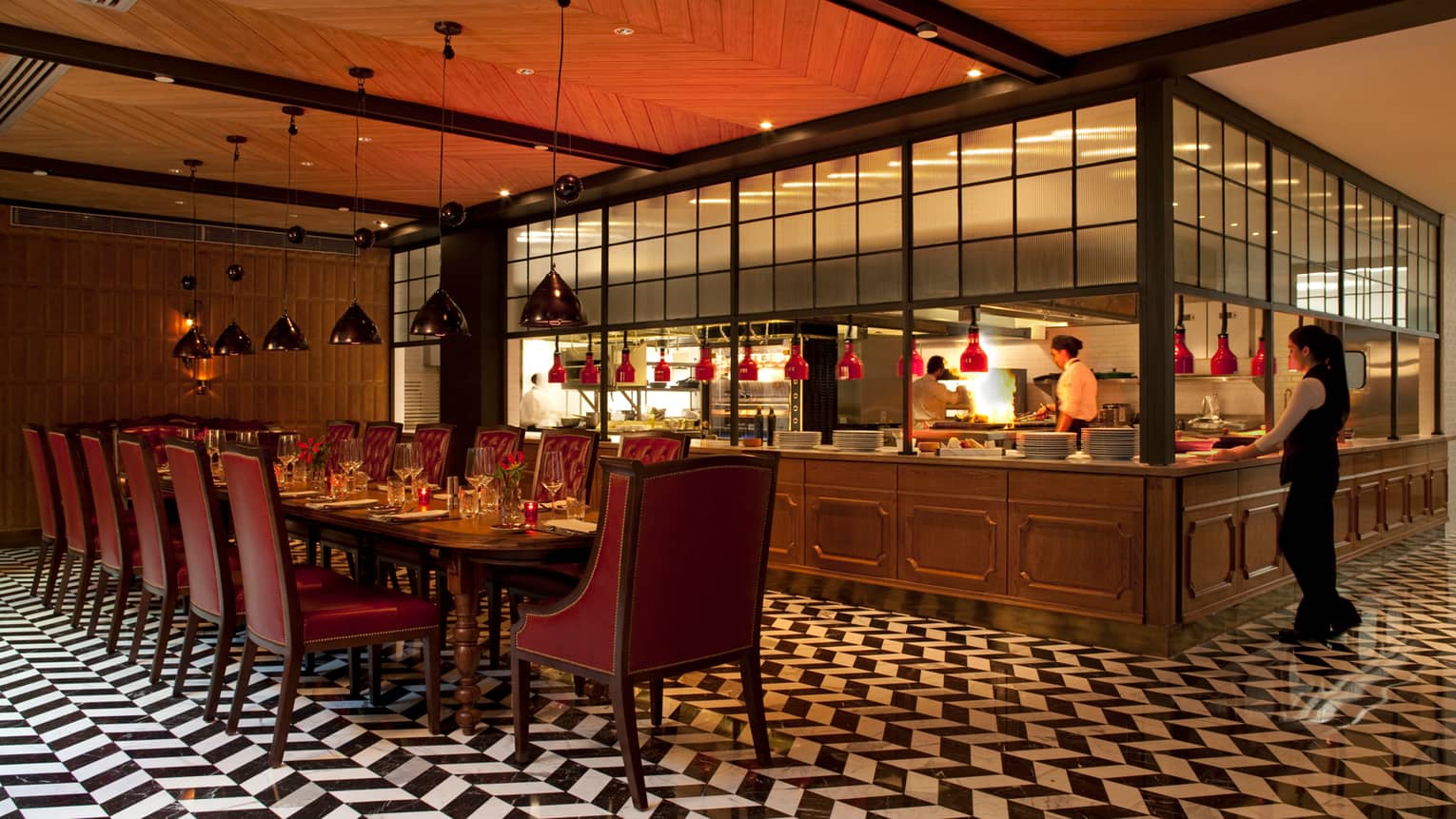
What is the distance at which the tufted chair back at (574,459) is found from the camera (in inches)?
206

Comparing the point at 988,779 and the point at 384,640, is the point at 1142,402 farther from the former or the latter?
the point at 384,640

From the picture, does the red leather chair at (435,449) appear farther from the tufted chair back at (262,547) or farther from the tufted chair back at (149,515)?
the tufted chair back at (262,547)

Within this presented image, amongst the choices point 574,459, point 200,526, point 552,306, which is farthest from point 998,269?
point 200,526

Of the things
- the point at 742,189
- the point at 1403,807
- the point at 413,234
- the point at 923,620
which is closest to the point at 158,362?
the point at 413,234

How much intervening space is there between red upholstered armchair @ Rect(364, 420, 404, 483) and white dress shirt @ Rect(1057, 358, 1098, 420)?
450cm

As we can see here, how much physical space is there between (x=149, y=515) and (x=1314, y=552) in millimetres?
5599

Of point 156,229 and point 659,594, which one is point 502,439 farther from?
point 156,229

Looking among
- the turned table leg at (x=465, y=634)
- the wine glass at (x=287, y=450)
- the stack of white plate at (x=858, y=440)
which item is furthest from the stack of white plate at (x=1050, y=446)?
the wine glass at (x=287, y=450)

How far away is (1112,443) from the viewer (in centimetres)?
534

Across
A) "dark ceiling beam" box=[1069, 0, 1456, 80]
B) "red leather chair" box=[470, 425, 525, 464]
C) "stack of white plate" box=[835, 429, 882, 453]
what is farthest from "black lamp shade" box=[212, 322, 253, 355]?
"dark ceiling beam" box=[1069, 0, 1456, 80]

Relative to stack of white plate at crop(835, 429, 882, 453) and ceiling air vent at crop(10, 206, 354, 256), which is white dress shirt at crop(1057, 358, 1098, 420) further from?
ceiling air vent at crop(10, 206, 354, 256)

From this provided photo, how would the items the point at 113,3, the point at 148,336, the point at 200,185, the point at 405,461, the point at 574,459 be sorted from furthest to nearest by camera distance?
the point at 148,336, the point at 200,185, the point at 574,459, the point at 405,461, the point at 113,3

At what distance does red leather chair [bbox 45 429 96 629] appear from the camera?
5.49m

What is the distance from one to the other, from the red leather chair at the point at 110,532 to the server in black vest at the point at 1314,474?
18.5 feet
